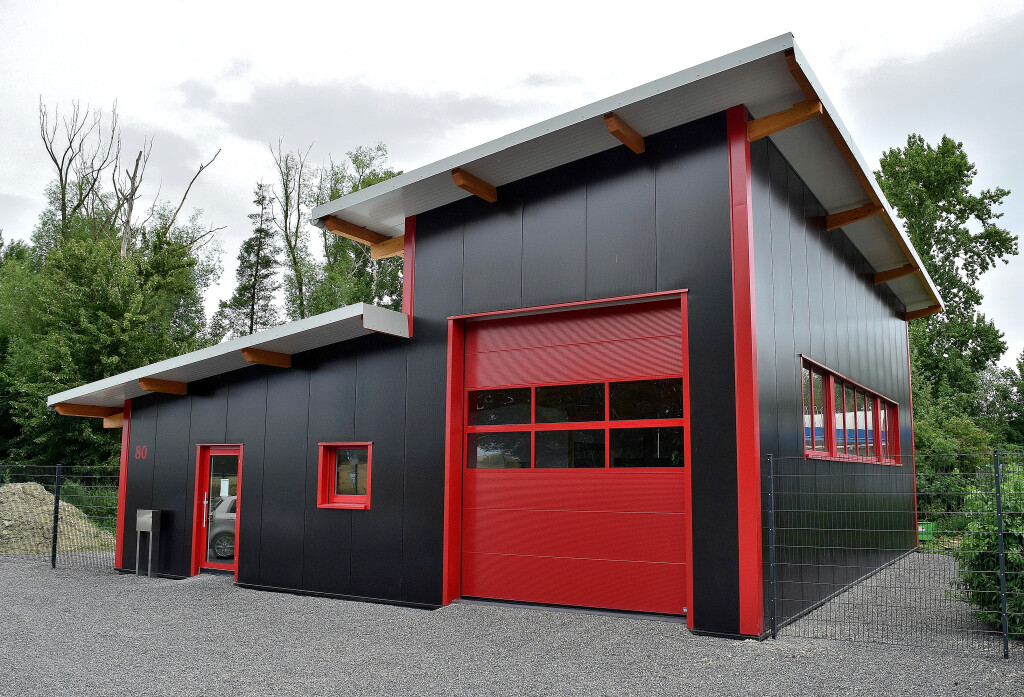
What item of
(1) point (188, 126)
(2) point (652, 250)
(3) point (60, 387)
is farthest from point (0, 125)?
(2) point (652, 250)

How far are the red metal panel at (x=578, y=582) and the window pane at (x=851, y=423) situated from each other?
4460 mm

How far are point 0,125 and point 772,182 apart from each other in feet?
119

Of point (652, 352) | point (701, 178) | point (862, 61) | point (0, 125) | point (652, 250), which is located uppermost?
point (862, 61)

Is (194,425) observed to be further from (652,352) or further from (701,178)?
(701,178)

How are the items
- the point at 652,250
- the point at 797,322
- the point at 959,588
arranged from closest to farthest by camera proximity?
the point at 959,588 < the point at 652,250 < the point at 797,322

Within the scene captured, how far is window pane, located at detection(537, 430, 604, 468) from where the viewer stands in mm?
8492

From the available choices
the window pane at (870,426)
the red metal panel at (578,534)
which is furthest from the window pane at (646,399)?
the window pane at (870,426)

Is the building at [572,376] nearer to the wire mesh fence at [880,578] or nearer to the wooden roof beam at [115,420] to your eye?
the wire mesh fence at [880,578]

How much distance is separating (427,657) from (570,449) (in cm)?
281

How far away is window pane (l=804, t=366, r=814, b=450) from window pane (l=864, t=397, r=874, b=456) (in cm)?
366

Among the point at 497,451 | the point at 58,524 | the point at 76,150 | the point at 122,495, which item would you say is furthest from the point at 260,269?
the point at 497,451

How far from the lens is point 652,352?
27.0 feet

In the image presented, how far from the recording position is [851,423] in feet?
37.2

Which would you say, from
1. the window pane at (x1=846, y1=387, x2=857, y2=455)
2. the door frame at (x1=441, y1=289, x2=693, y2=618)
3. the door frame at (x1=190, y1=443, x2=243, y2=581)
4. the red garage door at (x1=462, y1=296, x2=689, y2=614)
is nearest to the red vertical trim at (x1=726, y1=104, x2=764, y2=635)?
the red garage door at (x1=462, y1=296, x2=689, y2=614)
